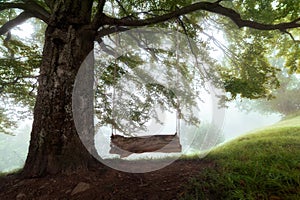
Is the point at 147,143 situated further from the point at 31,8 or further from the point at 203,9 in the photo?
the point at 31,8

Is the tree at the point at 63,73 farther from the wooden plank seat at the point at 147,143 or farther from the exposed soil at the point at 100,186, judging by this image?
the wooden plank seat at the point at 147,143

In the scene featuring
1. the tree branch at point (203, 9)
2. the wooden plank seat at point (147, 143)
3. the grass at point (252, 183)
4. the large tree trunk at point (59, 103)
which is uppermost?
the tree branch at point (203, 9)

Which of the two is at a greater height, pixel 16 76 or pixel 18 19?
pixel 18 19

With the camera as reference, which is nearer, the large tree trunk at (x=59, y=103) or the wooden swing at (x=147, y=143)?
the wooden swing at (x=147, y=143)

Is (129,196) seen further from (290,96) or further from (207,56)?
(290,96)

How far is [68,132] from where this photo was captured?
284 cm

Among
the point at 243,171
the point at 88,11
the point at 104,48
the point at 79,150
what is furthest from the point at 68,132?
the point at 104,48

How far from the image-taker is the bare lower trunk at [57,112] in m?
2.75

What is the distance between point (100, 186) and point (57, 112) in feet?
3.81

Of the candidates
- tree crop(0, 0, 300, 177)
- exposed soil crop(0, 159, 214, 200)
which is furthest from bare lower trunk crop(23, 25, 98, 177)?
exposed soil crop(0, 159, 214, 200)

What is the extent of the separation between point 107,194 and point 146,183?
1.55 ft

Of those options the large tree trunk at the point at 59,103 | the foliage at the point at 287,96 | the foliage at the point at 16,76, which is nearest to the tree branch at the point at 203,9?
the large tree trunk at the point at 59,103

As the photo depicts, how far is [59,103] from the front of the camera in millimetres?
2871

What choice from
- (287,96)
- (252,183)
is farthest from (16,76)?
(287,96)
